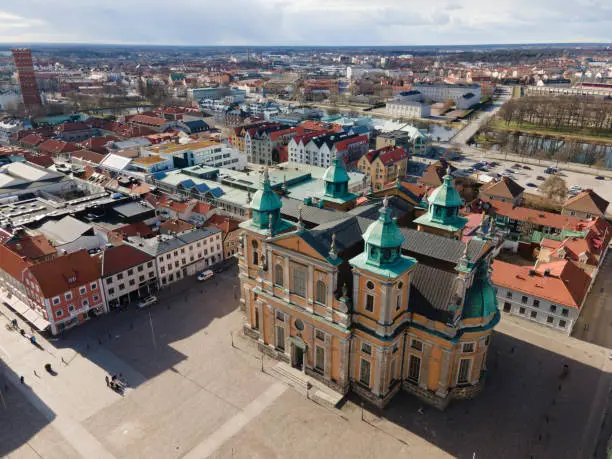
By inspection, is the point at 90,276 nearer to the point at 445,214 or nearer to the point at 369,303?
the point at 369,303

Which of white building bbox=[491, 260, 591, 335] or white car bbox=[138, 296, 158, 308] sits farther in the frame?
white car bbox=[138, 296, 158, 308]

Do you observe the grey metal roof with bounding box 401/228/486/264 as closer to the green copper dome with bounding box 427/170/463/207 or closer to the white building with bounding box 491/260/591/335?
the green copper dome with bounding box 427/170/463/207

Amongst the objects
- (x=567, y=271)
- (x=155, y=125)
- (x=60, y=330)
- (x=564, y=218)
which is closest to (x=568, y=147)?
(x=564, y=218)

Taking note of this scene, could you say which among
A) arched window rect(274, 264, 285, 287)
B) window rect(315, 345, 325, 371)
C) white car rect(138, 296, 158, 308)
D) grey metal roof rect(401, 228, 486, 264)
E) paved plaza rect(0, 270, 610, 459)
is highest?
grey metal roof rect(401, 228, 486, 264)

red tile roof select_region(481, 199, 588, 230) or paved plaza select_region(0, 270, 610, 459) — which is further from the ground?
red tile roof select_region(481, 199, 588, 230)

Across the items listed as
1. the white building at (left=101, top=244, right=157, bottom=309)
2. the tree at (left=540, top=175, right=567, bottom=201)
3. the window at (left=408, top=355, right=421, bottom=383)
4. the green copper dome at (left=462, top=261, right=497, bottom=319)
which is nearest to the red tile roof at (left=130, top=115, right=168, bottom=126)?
the white building at (left=101, top=244, right=157, bottom=309)

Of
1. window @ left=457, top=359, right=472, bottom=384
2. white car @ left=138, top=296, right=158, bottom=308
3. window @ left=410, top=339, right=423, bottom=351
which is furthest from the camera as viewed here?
white car @ left=138, top=296, right=158, bottom=308
